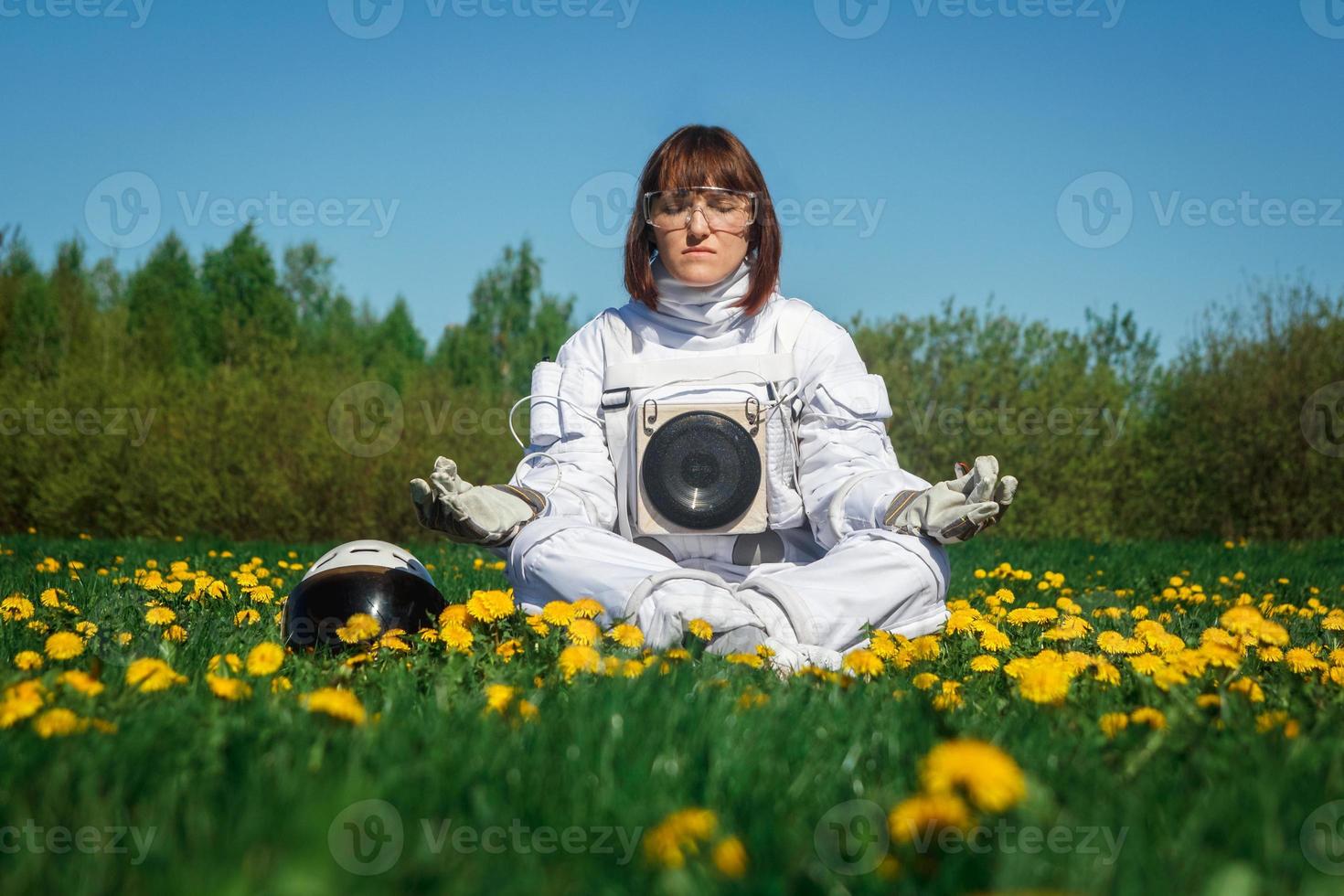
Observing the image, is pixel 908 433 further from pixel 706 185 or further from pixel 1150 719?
pixel 1150 719

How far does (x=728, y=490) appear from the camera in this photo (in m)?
4.12

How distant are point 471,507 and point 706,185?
1590 mm

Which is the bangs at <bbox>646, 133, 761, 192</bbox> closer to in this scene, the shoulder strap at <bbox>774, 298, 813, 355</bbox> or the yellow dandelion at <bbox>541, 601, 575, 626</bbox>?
the shoulder strap at <bbox>774, 298, 813, 355</bbox>

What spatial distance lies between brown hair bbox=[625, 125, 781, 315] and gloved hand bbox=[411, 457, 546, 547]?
1.11 meters

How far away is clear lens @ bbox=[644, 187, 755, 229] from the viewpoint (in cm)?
431

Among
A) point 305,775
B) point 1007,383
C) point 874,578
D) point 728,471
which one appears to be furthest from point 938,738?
point 1007,383

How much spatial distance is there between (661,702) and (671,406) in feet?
7.05

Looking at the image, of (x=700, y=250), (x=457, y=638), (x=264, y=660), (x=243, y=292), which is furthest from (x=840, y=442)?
(x=243, y=292)

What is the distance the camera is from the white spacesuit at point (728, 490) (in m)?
3.42

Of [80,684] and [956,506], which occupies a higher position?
[956,506]

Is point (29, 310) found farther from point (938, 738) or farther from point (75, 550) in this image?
point (938, 738)

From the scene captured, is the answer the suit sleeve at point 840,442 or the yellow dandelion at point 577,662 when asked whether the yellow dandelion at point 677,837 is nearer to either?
the yellow dandelion at point 577,662

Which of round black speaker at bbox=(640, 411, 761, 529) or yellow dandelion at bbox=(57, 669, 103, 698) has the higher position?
round black speaker at bbox=(640, 411, 761, 529)

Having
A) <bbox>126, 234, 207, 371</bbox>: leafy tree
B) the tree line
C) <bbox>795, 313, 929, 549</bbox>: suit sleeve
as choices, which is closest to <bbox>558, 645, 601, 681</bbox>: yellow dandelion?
<bbox>795, 313, 929, 549</bbox>: suit sleeve
